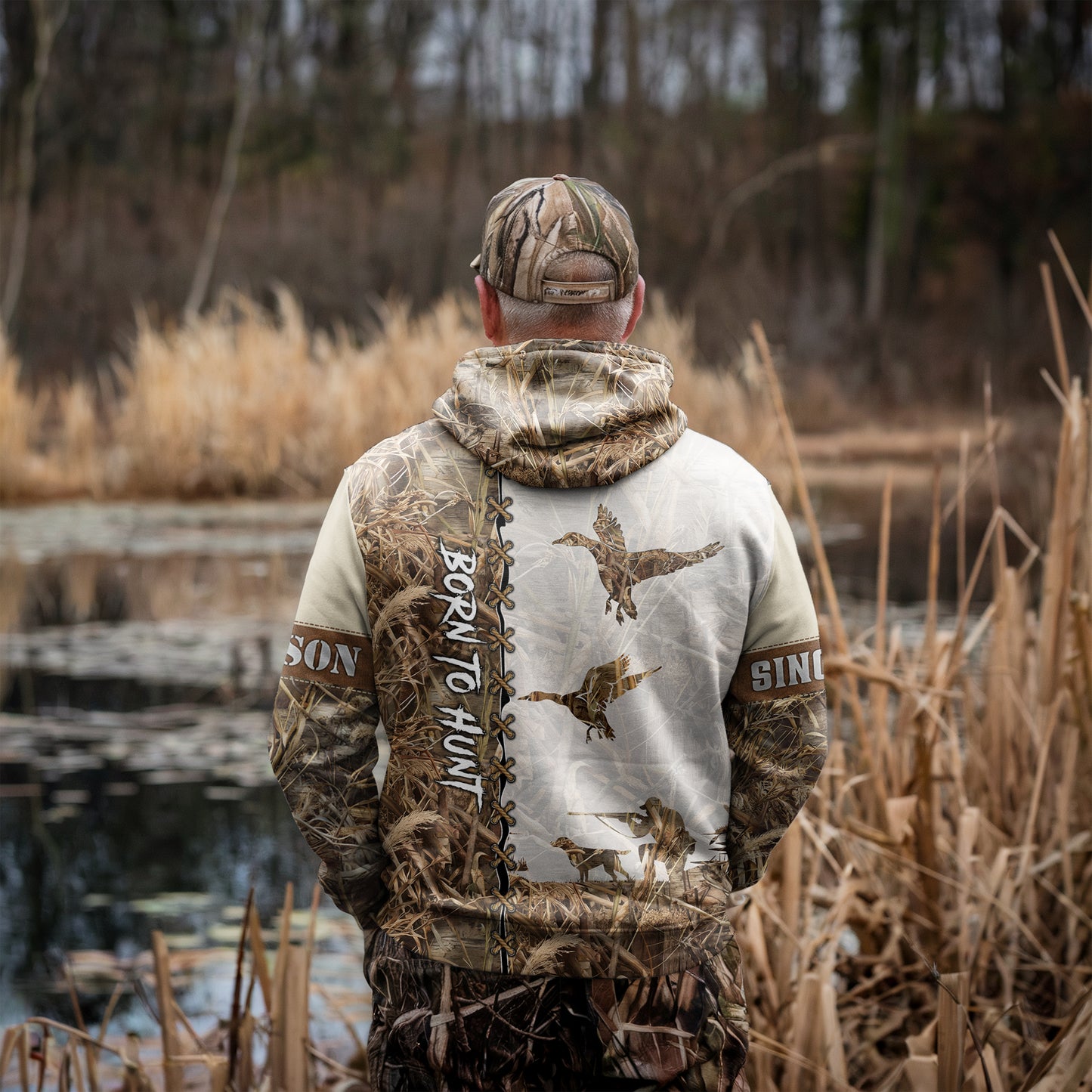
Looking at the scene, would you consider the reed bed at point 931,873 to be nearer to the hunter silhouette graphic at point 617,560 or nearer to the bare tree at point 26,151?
the hunter silhouette graphic at point 617,560

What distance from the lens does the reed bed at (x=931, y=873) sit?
1.82 meters

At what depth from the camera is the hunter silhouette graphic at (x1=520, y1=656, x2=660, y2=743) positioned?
1144 mm

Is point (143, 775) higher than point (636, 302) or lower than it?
lower

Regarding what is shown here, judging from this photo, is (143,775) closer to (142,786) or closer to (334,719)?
(142,786)

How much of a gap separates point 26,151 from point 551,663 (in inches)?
770

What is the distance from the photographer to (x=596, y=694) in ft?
3.76

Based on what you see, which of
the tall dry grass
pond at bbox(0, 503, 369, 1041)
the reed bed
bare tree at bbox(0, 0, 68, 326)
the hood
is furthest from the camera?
bare tree at bbox(0, 0, 68, 326)

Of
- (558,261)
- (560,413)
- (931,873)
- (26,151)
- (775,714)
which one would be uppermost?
(26,151)

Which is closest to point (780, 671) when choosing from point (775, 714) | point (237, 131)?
point (775, 714)

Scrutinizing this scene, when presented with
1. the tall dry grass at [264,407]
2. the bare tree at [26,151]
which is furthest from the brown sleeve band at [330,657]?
the bare tree at [26,151]

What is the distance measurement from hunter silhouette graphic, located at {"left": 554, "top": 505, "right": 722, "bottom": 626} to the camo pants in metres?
0.32

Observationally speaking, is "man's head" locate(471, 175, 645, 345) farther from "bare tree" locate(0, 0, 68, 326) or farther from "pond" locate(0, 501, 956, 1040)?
"bare tree" locate(0, 0, 68, 326)

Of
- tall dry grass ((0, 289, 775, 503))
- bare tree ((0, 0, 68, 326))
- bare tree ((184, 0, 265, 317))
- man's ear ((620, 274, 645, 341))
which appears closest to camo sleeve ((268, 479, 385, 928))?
man's ear ((620, 274, 645, 341))

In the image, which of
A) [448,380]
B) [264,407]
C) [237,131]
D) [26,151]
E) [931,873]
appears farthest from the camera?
[237,131]
